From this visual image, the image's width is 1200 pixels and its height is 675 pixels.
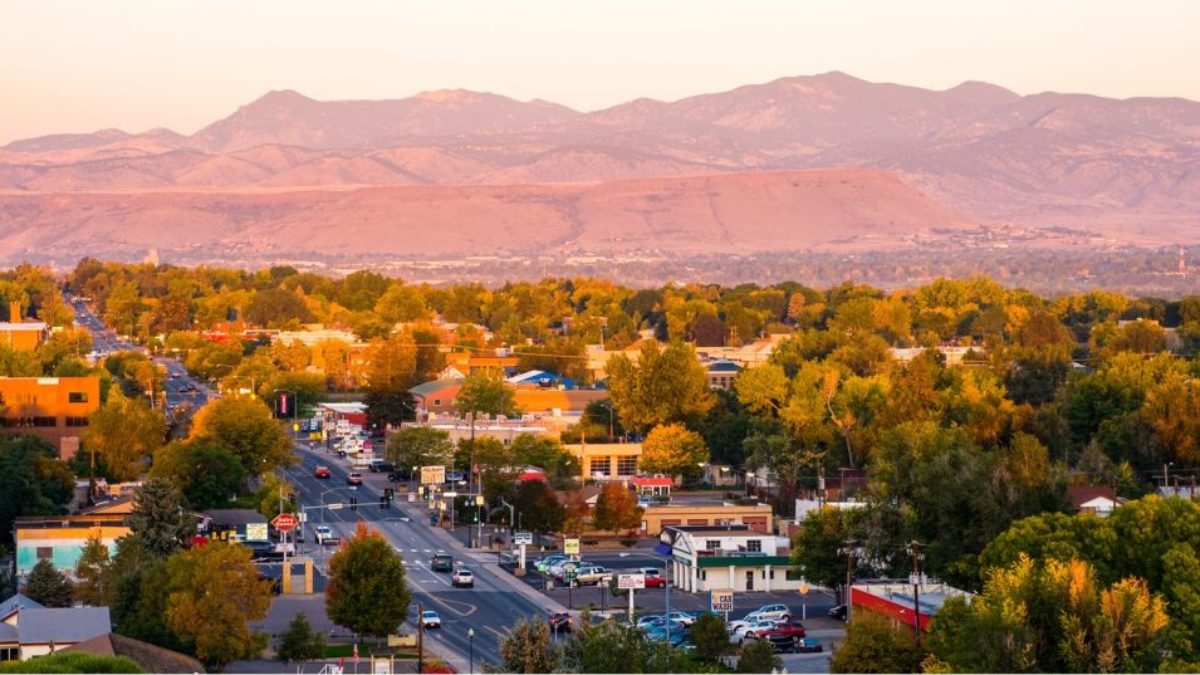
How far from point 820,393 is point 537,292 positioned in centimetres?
10861

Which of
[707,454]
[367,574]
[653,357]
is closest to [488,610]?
[367,574]

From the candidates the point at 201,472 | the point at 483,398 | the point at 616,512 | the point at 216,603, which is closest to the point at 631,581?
the point at 216,603

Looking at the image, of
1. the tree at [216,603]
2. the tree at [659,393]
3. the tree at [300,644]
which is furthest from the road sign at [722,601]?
the tree at [659,393]

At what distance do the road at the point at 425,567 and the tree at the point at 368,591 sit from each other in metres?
0.92

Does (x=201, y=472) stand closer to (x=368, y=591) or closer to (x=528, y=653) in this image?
(x=368, y=591)

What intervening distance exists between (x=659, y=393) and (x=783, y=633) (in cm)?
4021

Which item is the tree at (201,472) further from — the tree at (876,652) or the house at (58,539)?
the tree at (876,652)

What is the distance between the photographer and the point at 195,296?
189 m

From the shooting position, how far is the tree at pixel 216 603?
149ft

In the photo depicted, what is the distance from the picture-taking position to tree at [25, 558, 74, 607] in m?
50.2

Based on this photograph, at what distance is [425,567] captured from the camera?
59.6 m

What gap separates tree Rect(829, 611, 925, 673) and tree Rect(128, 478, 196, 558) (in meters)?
18.2

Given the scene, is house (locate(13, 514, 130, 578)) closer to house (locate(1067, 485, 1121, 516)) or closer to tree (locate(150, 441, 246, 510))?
tree (locate(150, 441, 246, 510))

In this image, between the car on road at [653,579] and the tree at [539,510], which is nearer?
the car on road at [653,579]
